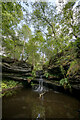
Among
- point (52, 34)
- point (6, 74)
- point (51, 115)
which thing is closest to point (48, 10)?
point (52, 34)

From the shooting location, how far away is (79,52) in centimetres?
533

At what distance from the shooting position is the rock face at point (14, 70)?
28.5ft

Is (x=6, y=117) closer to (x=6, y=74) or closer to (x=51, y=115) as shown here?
(x=51, y=115)

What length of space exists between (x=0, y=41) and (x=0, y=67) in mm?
3771

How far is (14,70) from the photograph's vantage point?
9.00 metres

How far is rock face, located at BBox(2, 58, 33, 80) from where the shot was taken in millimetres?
8695

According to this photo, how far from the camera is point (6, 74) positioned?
8742 mm

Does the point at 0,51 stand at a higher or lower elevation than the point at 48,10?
lower

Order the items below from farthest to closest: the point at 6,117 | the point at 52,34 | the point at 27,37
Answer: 1. the point at 27,37
2. the point at 52,34
3. the point at 6,117

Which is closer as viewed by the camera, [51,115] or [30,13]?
[51,115]

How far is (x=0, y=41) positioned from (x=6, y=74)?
197 inches

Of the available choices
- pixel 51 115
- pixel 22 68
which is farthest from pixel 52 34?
pixel 51 115

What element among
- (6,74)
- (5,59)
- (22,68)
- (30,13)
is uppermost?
(30,13)

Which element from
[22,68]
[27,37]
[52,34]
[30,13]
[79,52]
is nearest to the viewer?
[79,52]
